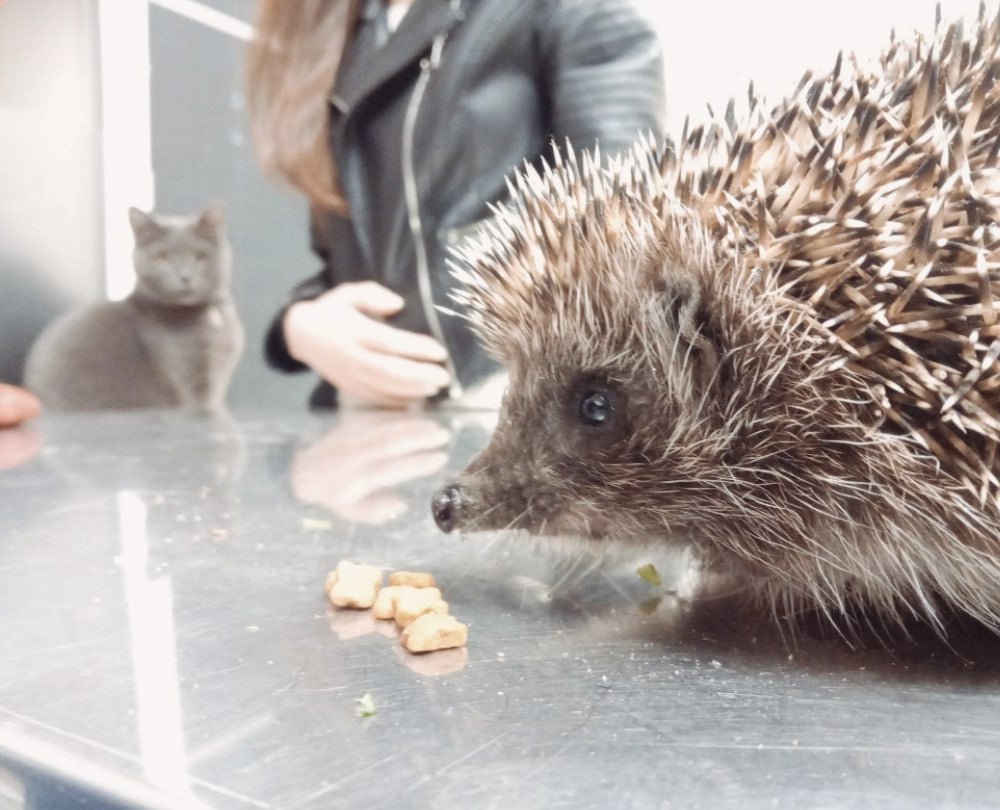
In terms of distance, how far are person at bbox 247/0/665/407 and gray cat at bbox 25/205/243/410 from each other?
124cm

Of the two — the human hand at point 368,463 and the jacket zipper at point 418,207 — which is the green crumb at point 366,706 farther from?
the jacket zipper at point 418,207

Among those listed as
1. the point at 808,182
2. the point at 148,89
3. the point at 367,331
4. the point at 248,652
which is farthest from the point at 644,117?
the point at 148,89

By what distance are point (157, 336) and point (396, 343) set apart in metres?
2.06

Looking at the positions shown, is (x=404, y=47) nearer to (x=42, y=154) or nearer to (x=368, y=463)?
(x=368, y=463)

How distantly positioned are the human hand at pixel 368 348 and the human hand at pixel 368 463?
103mm

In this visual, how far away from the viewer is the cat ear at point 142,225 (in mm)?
4070

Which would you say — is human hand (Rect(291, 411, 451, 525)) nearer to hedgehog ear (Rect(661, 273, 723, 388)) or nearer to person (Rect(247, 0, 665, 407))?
person (Rect(247, 0, 665, 407))

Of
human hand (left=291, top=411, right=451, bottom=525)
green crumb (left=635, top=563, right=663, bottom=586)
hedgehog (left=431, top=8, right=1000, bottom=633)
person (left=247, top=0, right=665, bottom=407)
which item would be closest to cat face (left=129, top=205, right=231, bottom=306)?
person (left=247, top=0, right=665, bottom=407)

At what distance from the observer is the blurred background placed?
332 cm

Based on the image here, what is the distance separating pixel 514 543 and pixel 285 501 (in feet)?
1.65

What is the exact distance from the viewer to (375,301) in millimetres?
2775

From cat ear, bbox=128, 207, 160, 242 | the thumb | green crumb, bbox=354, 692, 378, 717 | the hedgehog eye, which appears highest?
cat ear, bbox=128, 207, 160, 242

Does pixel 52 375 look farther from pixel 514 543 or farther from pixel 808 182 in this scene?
pixel 808 182

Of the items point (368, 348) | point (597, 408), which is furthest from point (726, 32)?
point (597, 408)
